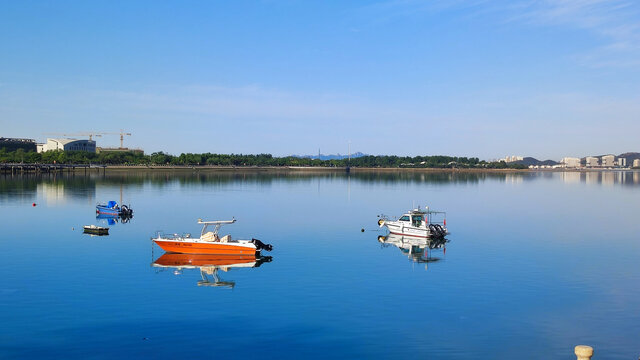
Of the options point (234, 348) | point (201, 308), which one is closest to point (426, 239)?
point (201, 308)

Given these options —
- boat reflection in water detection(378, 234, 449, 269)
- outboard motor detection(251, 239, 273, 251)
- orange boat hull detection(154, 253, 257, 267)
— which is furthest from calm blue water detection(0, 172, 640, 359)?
outboard motor detection(251, 239, 273, 251)

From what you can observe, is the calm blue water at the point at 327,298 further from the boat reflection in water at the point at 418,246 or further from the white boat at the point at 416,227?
the white boat at the point at 416,227

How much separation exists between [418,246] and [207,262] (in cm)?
2524

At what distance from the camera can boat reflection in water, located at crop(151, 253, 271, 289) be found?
153 ft

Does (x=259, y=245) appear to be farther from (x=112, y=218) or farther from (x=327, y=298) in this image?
(x=112, y=218)

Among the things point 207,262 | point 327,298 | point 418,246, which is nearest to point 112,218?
point 207,262

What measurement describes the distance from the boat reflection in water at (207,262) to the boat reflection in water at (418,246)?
50.0 ft

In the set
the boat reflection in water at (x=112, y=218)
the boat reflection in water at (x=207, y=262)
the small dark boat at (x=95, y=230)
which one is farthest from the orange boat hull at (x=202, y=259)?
the boat reflection in water at (x=112, y=218)

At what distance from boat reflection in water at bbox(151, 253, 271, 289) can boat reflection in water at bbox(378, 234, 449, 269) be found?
1524cm

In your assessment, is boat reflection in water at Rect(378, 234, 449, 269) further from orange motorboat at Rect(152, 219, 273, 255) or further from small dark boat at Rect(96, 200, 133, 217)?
small dark boat at Rect(96, 200, 133, 217)

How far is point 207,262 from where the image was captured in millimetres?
50000

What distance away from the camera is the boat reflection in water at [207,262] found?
1833 inches

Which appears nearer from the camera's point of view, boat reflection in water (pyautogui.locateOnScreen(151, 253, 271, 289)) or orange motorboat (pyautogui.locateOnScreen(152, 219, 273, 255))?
boat reflection in water (pyautogui.locateOnScreen(151, 253, 271, 289))

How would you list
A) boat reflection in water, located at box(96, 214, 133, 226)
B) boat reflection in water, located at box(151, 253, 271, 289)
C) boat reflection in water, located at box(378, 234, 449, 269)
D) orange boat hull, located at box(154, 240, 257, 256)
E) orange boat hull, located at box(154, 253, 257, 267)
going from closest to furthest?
boat reflection in water, located at box(151, 253, 271, 289) → orange boat hull, located at box(154, 253, 257, 267) → orange boat hull, located at box(154, 240, 257, 256) → boat reflection in water, located at box(378, 234, 449, 269) → boat reflection in water, located at box(96, 214, 133, 226)
